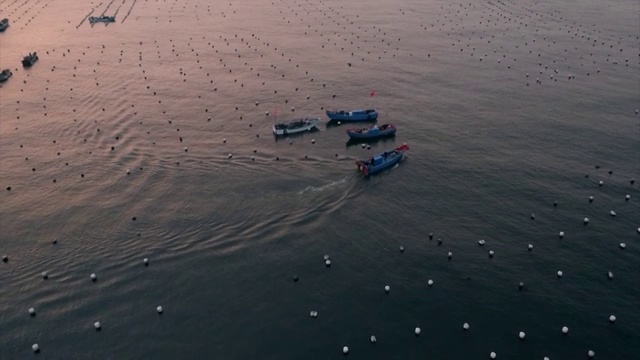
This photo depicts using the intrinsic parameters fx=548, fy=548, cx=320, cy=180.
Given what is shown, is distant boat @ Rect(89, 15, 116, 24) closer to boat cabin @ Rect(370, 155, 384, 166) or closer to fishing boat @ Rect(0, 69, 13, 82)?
fishing boat @ Rect(0, 69, 13, 82)

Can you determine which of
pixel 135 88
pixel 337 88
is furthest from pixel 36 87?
pixel 337 88

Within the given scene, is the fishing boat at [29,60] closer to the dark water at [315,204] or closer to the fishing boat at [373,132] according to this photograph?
the dark water at [315,204]

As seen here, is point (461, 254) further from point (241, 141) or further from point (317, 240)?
point (241, 141)

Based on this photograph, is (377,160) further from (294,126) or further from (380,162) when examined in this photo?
(294,126)

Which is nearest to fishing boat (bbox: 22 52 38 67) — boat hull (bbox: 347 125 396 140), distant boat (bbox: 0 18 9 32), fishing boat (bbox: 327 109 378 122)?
distant boat (bbox: 0 18 9 32)

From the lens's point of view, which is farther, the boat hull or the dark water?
the boat hull

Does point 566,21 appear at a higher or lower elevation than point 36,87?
higher

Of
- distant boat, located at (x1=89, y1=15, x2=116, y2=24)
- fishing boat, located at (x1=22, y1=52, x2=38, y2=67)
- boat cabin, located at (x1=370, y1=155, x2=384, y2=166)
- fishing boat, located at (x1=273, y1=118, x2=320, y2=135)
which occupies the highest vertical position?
boat cabin, located at (x1=370, y1=155, x2=384, y2=166)
